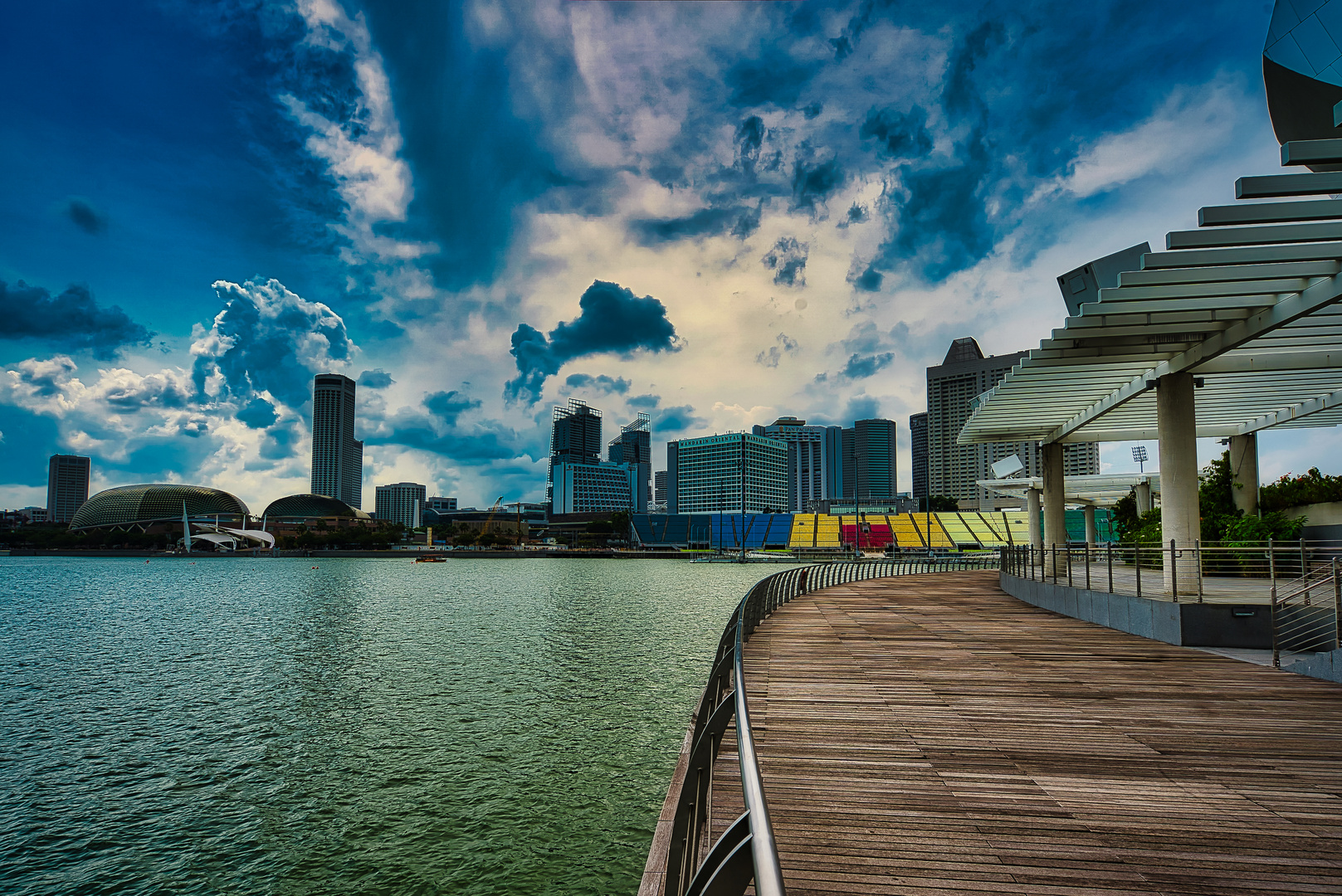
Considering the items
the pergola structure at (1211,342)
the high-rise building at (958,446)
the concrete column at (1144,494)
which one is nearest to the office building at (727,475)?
the high-rise building at (958,446)

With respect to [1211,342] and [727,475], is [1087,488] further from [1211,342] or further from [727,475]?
[727,475]

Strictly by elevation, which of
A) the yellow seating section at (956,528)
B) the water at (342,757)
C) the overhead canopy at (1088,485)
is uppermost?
the overhead canopy at (1088,485)

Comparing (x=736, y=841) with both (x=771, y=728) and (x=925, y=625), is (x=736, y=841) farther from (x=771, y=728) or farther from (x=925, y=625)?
(x=925, y=625)

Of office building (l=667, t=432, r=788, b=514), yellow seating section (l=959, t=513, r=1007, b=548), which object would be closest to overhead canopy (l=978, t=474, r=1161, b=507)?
yellow seating section (l=959, t=513, r=1007, b=548)

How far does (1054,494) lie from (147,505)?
169 m

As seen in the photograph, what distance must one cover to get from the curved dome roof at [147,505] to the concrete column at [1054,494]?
165m

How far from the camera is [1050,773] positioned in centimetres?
511

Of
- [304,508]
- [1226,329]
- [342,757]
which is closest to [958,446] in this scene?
[304,508]

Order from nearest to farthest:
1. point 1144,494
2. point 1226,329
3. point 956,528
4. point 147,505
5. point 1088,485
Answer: point 1226,329 < point 1144,494 < point 1088,485 < point 956,528 < point 147,505

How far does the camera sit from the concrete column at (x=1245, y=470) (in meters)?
22.1

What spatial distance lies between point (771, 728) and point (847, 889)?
3.00 m

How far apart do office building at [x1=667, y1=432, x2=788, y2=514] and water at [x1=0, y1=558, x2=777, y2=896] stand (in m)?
153

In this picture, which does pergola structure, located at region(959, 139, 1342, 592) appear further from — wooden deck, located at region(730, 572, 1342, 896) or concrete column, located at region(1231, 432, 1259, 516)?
wooden deck, located at region(730, 572, 1342, 896)

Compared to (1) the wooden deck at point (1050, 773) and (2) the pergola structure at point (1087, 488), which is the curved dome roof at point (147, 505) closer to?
(2) the pergola structure at point (1087, 488)
